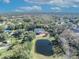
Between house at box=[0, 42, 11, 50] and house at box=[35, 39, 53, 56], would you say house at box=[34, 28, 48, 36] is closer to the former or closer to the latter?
house at box=[35, 39, 53, 56]

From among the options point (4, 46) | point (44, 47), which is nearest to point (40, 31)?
point (44, 47)

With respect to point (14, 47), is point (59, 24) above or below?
above

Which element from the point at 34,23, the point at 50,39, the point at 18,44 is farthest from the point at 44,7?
the point at 18,44

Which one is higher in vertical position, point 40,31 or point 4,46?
point 40,31

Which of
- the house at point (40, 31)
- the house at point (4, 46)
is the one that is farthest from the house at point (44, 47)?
the house at point (4, 46)

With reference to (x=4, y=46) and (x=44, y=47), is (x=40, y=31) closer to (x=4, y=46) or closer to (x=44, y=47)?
(x=44, y=47)

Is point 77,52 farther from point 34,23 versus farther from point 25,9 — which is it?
point 25,9

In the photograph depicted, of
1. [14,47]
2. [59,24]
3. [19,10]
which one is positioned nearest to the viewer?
[14,47]

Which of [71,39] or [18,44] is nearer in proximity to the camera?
[18,44]

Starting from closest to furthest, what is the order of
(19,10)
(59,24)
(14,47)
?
(14,47)
(19,10)
(59,24)
